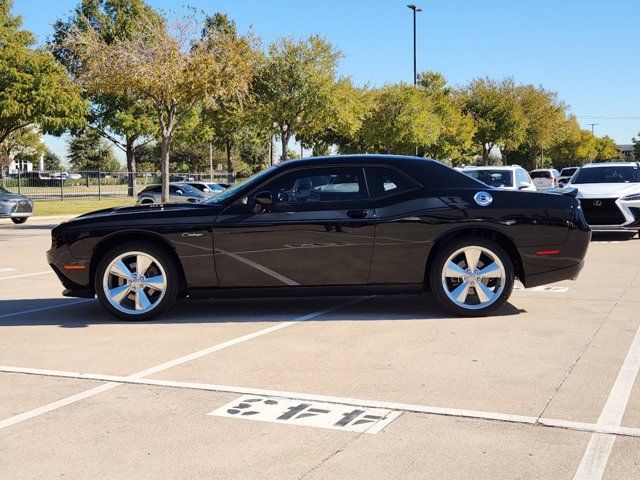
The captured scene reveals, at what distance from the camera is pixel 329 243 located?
7.28 meters

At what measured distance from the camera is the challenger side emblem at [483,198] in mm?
7406

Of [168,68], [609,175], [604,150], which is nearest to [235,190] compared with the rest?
[609,175]

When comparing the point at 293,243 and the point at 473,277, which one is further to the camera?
the point at 473,277

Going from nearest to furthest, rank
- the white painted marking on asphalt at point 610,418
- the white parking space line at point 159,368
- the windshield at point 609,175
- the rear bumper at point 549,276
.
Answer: the white painted marking on asphalt at point 610,418 → the white parking space line at point 159,368 → the rear bumper at point 549,276 → the windshield at point 609,175

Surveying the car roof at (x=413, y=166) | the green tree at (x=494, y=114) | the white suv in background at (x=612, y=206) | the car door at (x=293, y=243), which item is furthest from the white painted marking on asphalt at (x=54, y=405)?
the green tree at (x=494, y=114)

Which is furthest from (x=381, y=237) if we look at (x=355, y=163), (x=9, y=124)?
(x=9, y=124)

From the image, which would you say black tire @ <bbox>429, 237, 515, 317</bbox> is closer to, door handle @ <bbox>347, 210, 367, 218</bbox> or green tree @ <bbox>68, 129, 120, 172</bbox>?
door handle @ <bbox>347, 210, 367, 218</bbox>

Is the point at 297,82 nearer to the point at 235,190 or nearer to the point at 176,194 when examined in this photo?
the point at 176,194

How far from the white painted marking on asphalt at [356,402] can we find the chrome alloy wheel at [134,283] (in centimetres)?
181

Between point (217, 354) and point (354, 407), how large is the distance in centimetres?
174

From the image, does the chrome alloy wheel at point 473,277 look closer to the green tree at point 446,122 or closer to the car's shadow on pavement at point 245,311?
the car's shadow on pavement at point 245,311

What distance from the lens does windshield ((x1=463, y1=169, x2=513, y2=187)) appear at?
53.9ft

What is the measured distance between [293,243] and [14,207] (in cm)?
2152

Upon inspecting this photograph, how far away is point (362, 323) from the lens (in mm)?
7191
